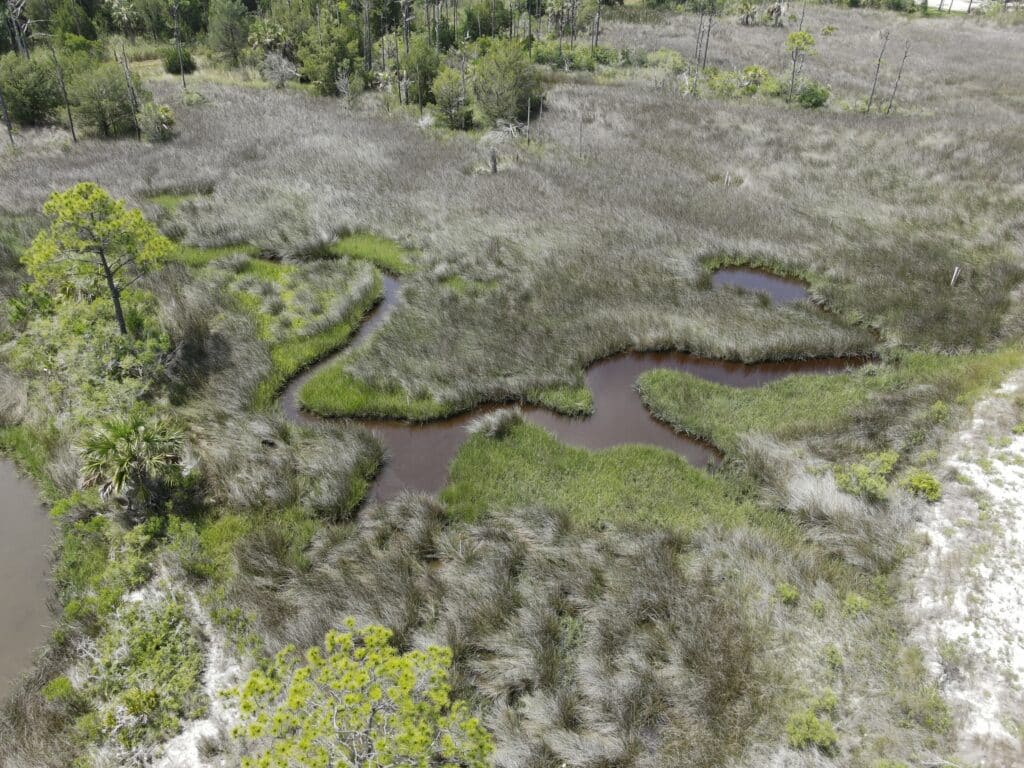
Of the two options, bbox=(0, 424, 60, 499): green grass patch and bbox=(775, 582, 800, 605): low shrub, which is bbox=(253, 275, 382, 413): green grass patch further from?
bbox=(775, 582, 800, 605): low shrub

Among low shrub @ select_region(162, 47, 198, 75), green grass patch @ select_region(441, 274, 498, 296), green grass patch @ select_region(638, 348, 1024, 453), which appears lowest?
green grass patch @ select_region(638, 348, 1024, 453)

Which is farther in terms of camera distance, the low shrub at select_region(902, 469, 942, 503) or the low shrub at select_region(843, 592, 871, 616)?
the low shrub at select_region(902, 469, 942, 503)

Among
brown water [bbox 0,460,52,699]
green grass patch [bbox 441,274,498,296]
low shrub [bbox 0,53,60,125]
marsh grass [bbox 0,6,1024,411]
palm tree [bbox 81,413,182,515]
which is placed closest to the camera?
brown water [bbox 0,460,52,699]

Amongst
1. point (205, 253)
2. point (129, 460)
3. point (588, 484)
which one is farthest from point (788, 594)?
point (205, 253)

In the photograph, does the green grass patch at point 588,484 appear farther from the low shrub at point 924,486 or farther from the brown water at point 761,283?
the brown water at point 761,283

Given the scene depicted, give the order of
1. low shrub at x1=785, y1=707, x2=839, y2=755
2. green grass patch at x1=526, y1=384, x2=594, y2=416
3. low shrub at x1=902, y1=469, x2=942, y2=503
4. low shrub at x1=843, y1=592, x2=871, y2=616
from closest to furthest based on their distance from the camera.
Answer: low shrub at x1=785, y1=707, x2=839, y2=755 < low shrub at x1=843, y1=592, x2=871, y2=616 < low shrub at x1=902, y1=469, x2=942, y2=503 < green grass patch at x1=526, y1=384, x2=594, y2=416

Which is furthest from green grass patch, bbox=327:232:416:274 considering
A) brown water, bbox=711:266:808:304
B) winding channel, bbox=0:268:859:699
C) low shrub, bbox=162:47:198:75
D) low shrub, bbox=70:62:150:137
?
low shrub, bbox=162:47:198:75

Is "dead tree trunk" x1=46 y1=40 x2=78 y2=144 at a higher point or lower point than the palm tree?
higher

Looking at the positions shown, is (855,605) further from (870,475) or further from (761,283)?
(761,283)
